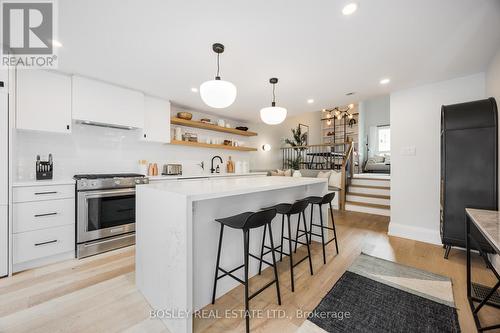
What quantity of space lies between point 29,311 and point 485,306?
3.72 metres

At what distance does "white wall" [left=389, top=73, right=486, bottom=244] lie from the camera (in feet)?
9.75

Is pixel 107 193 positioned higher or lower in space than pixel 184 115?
lower

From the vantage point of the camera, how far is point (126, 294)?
185 centimetres

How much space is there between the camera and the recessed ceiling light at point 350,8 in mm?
1520

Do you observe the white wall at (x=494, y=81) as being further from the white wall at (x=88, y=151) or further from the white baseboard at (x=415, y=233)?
the white wall at (x=88, y=151)

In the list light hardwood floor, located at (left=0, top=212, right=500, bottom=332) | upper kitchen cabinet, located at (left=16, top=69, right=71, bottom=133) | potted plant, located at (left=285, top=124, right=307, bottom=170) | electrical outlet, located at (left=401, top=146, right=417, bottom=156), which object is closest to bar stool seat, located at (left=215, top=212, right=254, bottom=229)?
light hardwood floor, located at (left=0, top=212, right=500, bottom=332)

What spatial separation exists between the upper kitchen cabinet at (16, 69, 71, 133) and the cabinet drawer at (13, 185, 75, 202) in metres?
0.75

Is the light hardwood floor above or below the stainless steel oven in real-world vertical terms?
below

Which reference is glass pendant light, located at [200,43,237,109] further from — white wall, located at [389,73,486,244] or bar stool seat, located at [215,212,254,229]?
white wall, located at [389,73,486,244]

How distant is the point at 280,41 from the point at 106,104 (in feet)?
8.62

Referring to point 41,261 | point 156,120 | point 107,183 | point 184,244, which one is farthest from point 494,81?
point 41,261

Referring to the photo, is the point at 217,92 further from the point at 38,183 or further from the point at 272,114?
the point at 38,183

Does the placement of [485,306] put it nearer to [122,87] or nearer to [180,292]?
[180,292]

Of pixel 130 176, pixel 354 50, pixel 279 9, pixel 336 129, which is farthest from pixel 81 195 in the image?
pixel 336 129
